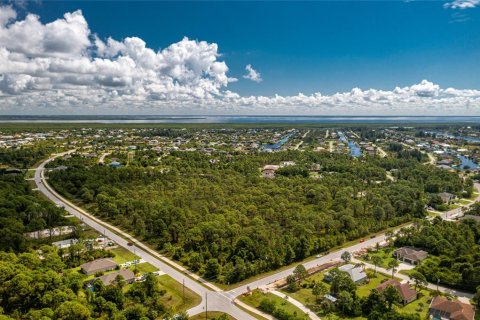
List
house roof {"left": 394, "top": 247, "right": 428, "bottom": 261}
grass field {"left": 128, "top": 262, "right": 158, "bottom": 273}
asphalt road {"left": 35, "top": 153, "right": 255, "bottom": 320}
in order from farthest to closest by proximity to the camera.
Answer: house roof {"left": 394, "top": 247, "right": 428, "bottom": 261} → grass field {"left": 128, "top": 262, "right": 158, "bottom": 273} → asphalt road {"left": 35, "top": 153, "right": 255, "bottom": 320}

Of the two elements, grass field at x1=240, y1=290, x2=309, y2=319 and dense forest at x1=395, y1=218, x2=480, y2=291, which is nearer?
grass field at x1=240, y1=290, x2=309, y2=319

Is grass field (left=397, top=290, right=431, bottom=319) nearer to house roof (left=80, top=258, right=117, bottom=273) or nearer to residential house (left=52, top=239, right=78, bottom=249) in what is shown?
house roof (left=80, top=258, right=117, bottom=273)

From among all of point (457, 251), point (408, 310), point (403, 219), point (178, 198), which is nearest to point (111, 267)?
point (178, 198)

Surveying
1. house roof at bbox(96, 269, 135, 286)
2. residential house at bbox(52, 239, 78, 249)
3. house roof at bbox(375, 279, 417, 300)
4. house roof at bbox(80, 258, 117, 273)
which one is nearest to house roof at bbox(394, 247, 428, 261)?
house roof at bbox(375, 279, 417, 300)

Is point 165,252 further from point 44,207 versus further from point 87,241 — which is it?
point 44,207

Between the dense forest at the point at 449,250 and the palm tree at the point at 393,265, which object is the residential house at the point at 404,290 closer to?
the palm tree at the point at 393,265
